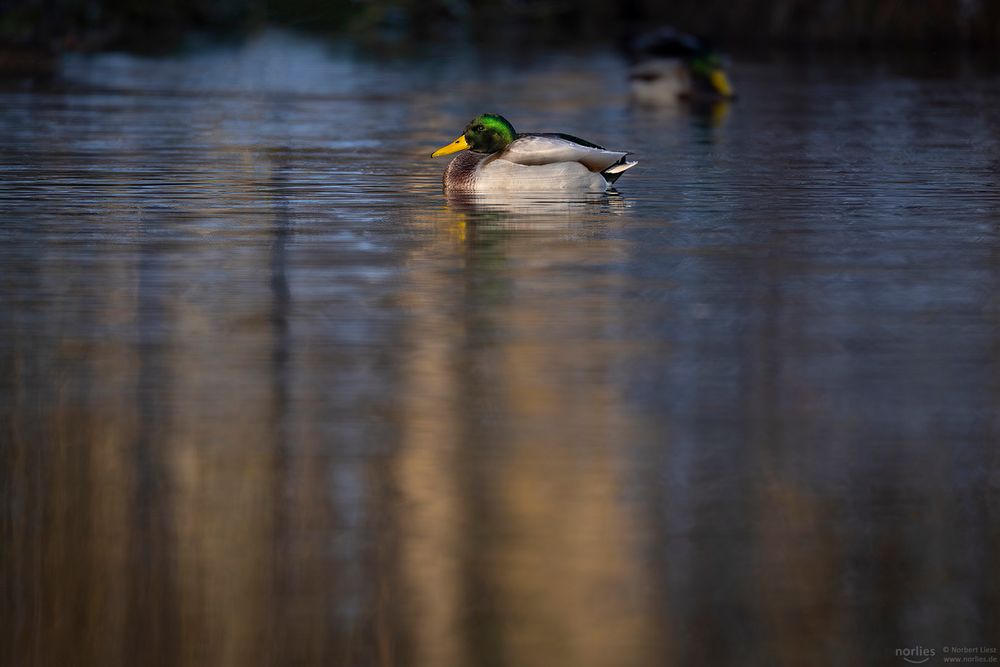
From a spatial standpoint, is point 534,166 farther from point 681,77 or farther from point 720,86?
point 681,77

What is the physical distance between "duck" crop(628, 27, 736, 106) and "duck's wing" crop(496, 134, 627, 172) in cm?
1208

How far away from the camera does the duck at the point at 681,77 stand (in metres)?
27.0

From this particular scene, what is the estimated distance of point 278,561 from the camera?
5.65 metres

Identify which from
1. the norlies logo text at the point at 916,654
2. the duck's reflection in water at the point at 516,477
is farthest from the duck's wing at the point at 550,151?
the norlies logo text at the point at 916,654

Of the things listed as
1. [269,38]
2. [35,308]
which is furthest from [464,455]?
[269,38]

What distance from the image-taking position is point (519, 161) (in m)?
14.7

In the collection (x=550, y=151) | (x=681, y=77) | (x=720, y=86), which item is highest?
(x=681, y=77)

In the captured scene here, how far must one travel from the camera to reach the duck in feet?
88.6

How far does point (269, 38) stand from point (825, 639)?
40.3 m

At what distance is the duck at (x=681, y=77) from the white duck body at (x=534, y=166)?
39.3 feet

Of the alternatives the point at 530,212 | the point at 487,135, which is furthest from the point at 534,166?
the point at 530,212

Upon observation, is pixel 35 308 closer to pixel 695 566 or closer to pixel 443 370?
pixel 443 370

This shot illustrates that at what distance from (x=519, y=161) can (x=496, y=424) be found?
761 cm

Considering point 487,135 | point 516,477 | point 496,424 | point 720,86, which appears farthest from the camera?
point 720,86
